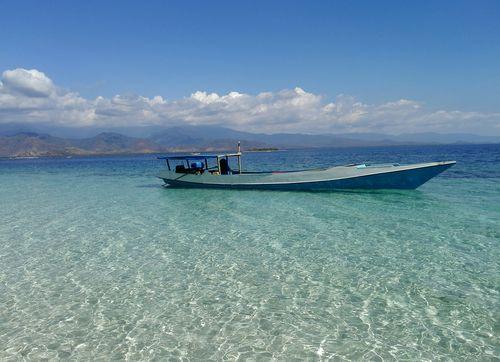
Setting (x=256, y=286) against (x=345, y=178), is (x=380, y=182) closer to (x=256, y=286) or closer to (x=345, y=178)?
(x=345, y=178)

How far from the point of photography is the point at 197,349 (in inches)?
262

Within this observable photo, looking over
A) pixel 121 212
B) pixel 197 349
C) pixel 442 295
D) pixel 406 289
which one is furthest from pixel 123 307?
pixel 121 212

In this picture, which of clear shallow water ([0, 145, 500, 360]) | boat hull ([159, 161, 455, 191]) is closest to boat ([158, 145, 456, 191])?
boat hull ([159, 161, 455, 191])

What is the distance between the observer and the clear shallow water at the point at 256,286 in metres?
6.79

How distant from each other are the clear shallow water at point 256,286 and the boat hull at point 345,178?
22.1 feet

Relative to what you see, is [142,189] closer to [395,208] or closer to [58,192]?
[58,192]

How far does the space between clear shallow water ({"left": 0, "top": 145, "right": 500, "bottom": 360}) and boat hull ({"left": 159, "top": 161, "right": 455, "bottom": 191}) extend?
6.74 meters

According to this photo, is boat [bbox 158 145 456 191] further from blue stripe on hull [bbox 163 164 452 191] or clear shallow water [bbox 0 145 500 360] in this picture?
clear shallow water [bbox 0 145 500 360]

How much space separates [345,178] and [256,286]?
18246 mm

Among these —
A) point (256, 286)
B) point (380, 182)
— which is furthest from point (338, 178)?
point (256, 286)

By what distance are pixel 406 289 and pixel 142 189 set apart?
27.7 meters

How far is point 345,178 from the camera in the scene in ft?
86.4

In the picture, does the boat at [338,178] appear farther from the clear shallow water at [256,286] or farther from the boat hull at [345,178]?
the clear shallow water at [256,286]

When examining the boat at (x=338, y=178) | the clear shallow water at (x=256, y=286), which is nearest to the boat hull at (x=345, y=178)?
the boat at (x=338, y=178)
